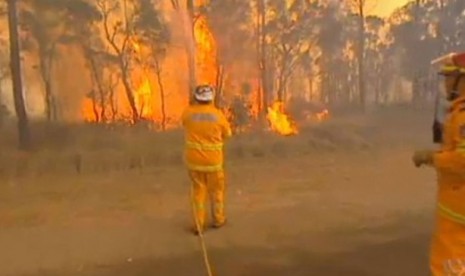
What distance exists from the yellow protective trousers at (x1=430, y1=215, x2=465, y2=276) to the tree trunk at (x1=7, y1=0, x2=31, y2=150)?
1159 centimetres

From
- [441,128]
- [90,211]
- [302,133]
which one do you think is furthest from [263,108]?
[441,128]

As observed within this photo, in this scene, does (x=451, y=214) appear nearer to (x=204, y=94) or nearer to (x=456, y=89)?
(x=456, y=89)

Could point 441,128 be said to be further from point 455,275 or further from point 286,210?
point 286,210

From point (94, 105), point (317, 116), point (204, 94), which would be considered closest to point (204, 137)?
point (204, 94)

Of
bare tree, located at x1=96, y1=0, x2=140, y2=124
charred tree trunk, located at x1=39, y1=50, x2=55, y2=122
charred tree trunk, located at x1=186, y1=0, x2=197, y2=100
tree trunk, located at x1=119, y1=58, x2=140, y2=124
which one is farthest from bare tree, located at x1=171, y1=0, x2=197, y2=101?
charred tree trunk, located at x1=39, y1=50, x2=55, y2=122

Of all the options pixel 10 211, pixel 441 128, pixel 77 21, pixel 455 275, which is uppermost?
pixel 77 21

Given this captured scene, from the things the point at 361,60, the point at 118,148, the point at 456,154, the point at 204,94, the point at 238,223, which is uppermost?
the point at 361,60

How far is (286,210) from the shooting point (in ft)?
27.6

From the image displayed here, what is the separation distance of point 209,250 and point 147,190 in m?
4.28

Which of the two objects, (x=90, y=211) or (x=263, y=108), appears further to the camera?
(x=263, y=108)

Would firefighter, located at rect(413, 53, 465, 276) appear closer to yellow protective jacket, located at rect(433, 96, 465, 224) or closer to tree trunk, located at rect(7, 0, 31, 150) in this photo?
yellow protective jacket, located at rect(433, 96, 465, 224)

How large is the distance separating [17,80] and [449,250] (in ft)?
40.7

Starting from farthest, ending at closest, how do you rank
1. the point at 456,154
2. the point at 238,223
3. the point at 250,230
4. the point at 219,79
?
the point at 219,79 → the point at 238,223 → the point at 250,230 → the point at 456,154

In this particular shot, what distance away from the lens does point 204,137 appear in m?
7.21
